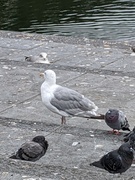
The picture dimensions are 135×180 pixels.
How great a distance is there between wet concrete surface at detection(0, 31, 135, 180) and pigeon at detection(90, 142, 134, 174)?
0.09m

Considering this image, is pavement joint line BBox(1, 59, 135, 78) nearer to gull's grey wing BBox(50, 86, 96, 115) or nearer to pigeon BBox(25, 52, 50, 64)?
pigeon BBox(25, 52, 50, 64)

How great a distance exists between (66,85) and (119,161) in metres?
4.19

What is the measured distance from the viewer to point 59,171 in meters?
6.52

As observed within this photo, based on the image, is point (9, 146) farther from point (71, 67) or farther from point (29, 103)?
point (71, 67)

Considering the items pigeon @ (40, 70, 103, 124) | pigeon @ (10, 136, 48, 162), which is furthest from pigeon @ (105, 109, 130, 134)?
pigeon @ (10, 136, 48, 162)

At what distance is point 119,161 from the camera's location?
20.8 ft

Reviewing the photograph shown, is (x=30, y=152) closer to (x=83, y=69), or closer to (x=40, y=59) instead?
(x=83, y=69)

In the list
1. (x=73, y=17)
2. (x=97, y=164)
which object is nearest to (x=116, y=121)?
(x=97, y=164)

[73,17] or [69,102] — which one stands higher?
[69,102]

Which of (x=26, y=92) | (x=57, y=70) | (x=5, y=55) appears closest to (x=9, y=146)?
(x=26, y=92)

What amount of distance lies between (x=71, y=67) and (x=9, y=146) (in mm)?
4233

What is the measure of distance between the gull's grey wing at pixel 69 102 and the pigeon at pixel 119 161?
1702mm

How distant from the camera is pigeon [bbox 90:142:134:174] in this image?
6340 millimetres

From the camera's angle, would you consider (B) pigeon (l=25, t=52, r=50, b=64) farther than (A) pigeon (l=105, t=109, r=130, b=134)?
Yes
